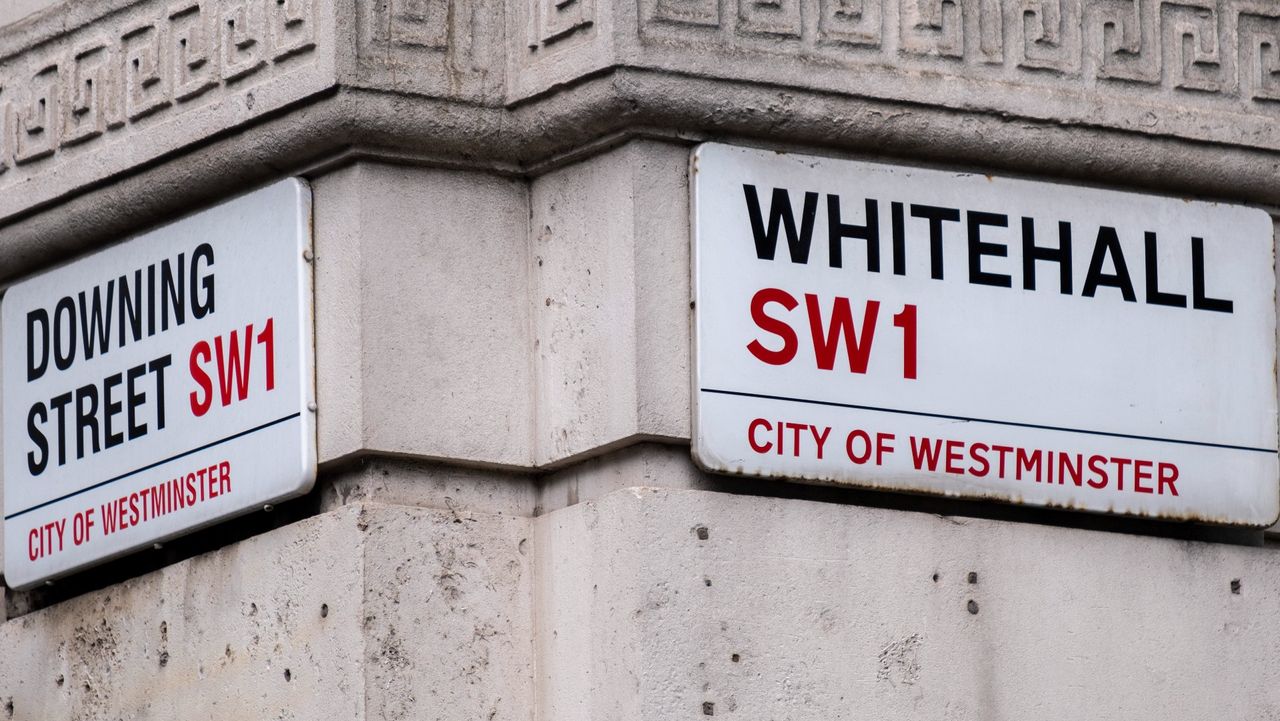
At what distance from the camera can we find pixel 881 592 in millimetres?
6598

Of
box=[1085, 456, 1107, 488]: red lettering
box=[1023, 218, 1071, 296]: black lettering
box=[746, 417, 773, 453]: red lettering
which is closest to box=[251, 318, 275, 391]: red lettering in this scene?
box=[746, 417, 773, 453]: red lettering

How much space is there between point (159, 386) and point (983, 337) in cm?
193

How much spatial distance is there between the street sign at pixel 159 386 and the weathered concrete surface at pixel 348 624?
0.16m

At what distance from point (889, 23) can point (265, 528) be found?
72.0 inches

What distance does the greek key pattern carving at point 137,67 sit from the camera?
6.90 meters

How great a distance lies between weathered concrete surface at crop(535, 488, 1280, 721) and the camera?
21.0 feet

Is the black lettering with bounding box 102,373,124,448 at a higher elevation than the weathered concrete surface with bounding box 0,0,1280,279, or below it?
below

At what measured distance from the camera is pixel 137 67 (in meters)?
7.23

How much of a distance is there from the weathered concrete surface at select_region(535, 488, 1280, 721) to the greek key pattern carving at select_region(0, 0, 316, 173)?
130 cm

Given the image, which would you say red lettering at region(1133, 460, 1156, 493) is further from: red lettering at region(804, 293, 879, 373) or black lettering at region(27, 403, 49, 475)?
black lettering at region(27, 403, 49, 475)

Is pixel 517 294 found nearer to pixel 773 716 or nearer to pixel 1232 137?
pixel 773 716

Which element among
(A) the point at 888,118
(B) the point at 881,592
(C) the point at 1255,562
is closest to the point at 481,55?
(A) the point at 888,118

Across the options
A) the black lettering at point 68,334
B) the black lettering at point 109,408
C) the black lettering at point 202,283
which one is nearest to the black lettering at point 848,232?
→ the black lettering at point 202,283

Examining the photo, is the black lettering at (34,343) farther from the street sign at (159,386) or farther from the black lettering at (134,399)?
the black lettering at (134,399)
